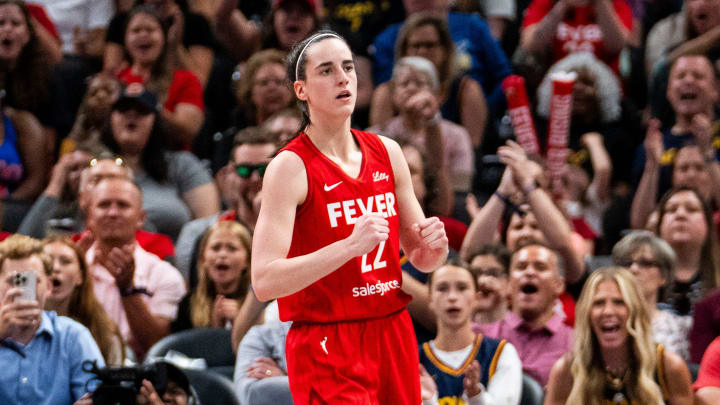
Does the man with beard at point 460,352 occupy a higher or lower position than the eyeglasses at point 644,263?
lower

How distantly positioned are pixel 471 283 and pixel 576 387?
29.4 inches

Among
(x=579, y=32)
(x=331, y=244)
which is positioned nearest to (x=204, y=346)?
(x=331, y=244)

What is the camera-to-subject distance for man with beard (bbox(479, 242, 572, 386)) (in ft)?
18.5

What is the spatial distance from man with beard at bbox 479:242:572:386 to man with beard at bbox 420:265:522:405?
0.41 metres

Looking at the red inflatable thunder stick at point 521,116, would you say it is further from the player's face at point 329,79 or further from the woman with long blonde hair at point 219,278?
the player's face at point 329,79

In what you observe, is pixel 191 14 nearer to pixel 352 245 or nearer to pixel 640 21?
pixel 640 21

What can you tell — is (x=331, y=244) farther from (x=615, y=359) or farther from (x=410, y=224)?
(x=615, y=359)

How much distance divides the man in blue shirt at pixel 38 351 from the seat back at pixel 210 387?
46cm

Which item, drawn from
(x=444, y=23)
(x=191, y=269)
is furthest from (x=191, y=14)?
(x=191, y=269)

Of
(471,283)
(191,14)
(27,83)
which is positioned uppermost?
(191,14)

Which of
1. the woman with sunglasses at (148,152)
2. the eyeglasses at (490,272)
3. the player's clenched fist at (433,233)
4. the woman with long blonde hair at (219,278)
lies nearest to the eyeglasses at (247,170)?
the woman with long blonde hair at (219,278)

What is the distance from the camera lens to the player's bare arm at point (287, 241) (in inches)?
125

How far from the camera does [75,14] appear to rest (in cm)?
890

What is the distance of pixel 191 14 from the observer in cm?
873
